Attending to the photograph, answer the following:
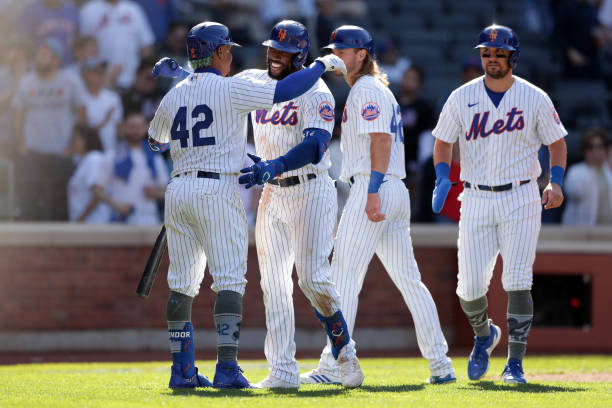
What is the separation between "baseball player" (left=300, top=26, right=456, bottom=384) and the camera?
6355 mm

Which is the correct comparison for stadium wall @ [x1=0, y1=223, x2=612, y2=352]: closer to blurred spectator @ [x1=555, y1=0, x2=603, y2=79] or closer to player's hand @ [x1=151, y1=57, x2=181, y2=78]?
blurred spectator @ [x1=555, y1=0, x2=603, y2=79]

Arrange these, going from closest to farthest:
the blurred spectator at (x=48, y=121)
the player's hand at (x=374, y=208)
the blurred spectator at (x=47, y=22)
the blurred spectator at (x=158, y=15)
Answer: the player's hand at (x=374, y=208) → the blurred spectator at (x=48, y=121) → the blurred spectator at (x=47, y=22) → the blurred spectator at (x=158, y=15)

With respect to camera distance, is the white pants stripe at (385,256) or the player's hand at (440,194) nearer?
the white pants stripe at (385,256)

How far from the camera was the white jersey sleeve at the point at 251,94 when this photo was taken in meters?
5.62

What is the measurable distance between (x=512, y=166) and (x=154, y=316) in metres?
5.03

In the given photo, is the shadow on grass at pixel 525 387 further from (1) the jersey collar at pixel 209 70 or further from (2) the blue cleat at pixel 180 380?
(1) the jersey collar at pixel 209 70

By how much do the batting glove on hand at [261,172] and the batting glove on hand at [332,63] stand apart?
0.68 metres

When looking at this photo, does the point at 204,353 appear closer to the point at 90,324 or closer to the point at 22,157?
the point at 90,324

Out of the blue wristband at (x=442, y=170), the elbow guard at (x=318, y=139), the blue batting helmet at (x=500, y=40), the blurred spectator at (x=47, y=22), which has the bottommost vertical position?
the blue wristband at (x=442, y=170)

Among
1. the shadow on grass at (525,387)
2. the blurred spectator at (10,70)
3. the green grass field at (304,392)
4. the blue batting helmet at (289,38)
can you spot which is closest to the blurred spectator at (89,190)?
the blurred spectator at (10,70)

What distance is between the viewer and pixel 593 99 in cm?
1409

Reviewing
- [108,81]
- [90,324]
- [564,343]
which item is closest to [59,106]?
[108,81]

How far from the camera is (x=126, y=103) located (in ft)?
38.6

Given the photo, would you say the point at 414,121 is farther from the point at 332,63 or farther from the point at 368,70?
the point at 332,63
